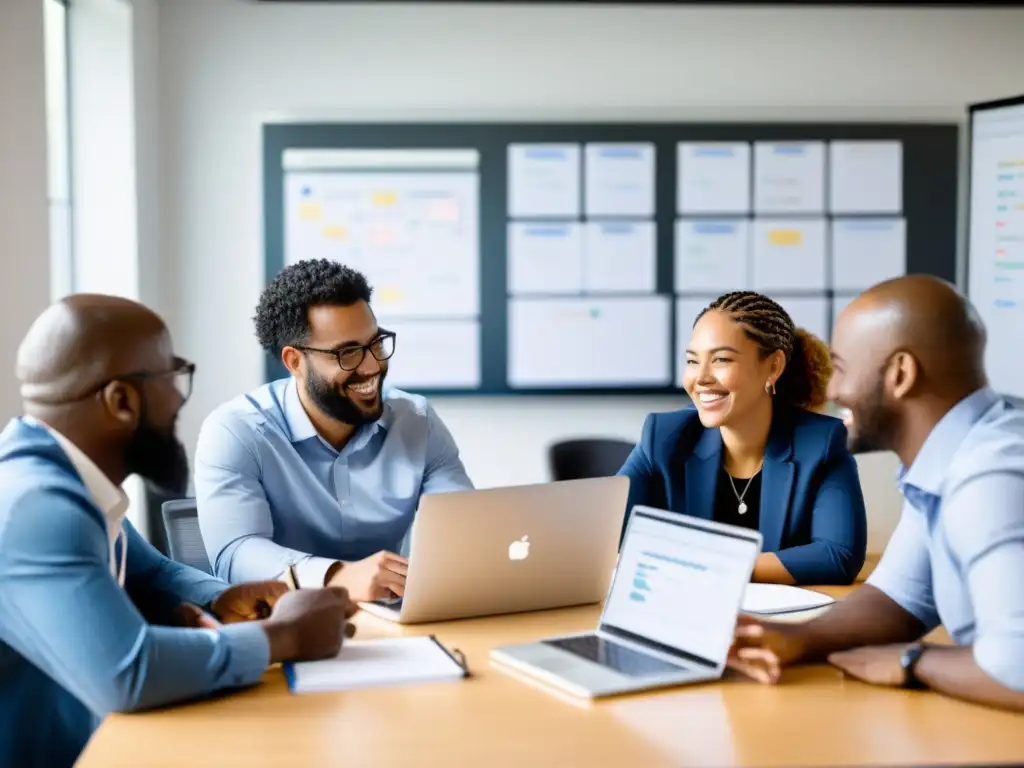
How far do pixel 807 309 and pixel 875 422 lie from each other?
8.83ft

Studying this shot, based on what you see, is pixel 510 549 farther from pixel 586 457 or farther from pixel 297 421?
pixel 586 457

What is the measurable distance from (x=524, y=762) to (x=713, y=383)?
1.35m

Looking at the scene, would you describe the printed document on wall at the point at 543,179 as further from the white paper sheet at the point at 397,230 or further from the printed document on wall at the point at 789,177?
the printed document on wall at the point at 789,177

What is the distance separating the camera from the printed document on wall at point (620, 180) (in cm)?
421

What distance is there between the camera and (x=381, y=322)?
4.21m

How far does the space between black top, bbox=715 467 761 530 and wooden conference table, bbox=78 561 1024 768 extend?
2.94ft

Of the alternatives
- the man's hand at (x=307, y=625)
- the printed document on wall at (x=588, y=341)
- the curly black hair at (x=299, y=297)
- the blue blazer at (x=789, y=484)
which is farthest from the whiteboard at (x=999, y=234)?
the man's hand at (x=307, y=625)

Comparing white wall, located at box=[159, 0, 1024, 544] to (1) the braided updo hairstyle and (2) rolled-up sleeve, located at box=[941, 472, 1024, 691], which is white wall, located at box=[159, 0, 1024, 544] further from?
(2) rolled-up sleeve, located at box=[941, 472, 1024, 691]

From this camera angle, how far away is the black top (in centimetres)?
258

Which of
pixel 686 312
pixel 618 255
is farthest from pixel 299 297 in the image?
pixel 686 312

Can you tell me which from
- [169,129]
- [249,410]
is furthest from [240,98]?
[249,410]

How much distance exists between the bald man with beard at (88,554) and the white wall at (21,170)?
1.51 m

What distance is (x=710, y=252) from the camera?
428cm

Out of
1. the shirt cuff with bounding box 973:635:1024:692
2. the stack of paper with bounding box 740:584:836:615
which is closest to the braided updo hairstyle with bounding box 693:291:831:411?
the stack of paper with bounding box 740:584:836:615
